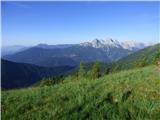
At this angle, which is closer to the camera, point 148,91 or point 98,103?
point 98,103

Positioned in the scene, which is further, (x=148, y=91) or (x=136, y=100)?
(x=148, y=91)

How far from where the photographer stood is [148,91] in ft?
34.3

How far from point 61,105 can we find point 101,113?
1.59 metres

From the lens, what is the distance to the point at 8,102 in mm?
10078

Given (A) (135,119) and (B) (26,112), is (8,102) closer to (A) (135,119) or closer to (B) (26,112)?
(B) (26,112)

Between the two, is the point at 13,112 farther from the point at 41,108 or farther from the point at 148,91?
the point at 148,91

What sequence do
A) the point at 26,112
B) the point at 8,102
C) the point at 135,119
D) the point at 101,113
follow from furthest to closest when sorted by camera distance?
the point at 8,102 < the point at 26,112 < the point at 101,113 < the point at 135,119

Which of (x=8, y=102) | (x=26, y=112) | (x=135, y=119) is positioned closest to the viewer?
(x=135, y=119)

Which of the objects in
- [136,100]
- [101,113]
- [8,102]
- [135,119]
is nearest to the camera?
[135,119]

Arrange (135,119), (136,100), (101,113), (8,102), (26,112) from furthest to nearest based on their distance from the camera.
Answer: (8,102), (136,100), (26,112), (101,113), (135,119)

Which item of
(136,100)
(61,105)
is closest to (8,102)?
(61,105)

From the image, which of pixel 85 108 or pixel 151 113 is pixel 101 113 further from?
pixel 151 113

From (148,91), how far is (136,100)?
1.62 metres

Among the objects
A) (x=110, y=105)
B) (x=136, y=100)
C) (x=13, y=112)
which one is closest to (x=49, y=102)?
(x=13, y=112)
